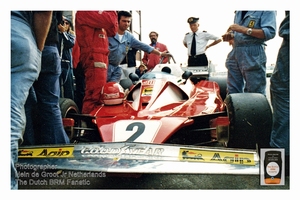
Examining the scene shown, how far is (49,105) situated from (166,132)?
2.02 feet

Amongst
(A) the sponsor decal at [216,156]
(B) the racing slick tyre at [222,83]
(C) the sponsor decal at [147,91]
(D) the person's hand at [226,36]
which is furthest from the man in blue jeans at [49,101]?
(B) the racing slick tyre at [222,83]

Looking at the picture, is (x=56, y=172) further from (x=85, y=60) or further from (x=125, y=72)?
(x=125, y=72)

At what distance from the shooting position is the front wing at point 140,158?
1209 mm

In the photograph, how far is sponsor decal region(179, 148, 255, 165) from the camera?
1.26 metres

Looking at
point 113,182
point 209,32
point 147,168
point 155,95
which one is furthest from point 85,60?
point 147,168

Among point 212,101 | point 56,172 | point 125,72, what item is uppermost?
point 125,72

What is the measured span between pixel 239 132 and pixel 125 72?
185cm

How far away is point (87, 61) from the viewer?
2447mm

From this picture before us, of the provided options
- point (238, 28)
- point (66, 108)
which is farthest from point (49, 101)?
point (238, 28)

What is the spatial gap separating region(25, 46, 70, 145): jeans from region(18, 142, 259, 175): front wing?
1.21 feet

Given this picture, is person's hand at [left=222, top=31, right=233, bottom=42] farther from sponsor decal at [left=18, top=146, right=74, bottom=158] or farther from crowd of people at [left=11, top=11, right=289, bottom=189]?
sponsor decal at [left=18, top=146, right=74, bottom=158]

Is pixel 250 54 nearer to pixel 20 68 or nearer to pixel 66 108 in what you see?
pixel 66 108

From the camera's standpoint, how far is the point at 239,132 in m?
1.64
